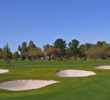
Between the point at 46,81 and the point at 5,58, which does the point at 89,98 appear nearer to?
the point at 46,81

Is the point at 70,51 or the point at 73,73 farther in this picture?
the point at 70,51

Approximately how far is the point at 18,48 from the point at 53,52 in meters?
47.7

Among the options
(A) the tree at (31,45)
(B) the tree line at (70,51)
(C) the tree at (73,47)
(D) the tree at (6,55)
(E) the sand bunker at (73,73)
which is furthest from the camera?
(A) the tree at (31,45)

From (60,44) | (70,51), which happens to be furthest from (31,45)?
(70,51)

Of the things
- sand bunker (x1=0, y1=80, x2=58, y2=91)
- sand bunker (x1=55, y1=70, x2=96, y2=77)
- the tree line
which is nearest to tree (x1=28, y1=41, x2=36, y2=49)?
the tree line

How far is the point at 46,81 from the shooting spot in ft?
56.3

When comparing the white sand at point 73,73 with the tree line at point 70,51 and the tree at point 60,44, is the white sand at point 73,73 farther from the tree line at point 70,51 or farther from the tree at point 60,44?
the tree at point 60,44

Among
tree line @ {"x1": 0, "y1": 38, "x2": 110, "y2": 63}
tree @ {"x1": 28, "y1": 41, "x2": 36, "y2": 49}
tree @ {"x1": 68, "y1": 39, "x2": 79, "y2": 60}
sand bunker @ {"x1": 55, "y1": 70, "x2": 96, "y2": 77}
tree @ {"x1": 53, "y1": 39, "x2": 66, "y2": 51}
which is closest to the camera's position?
sand bunker @ {"x1": 55, "y1": 70, "x2": 96, "y2": 77}

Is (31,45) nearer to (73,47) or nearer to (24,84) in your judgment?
(73,47)

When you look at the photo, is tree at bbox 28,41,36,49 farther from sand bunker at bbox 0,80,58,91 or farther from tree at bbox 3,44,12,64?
sand bunker at bbox 0,80,58,91

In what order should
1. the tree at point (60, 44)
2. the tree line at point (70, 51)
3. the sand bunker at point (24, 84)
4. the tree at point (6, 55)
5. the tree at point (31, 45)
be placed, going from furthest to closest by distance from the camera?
the tree at point (31, 45)
the tree at point (60, 44)
the tree line at point (70, 51)
the tree at point (6, 55)
the sand bunker at point (24, 84)

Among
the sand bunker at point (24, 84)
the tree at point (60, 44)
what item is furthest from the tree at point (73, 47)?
the sand bunker at point (24, 84)

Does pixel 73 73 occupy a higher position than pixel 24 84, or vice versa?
pixel 73 73

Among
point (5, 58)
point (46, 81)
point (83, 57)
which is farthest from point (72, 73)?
point (83, 57)
